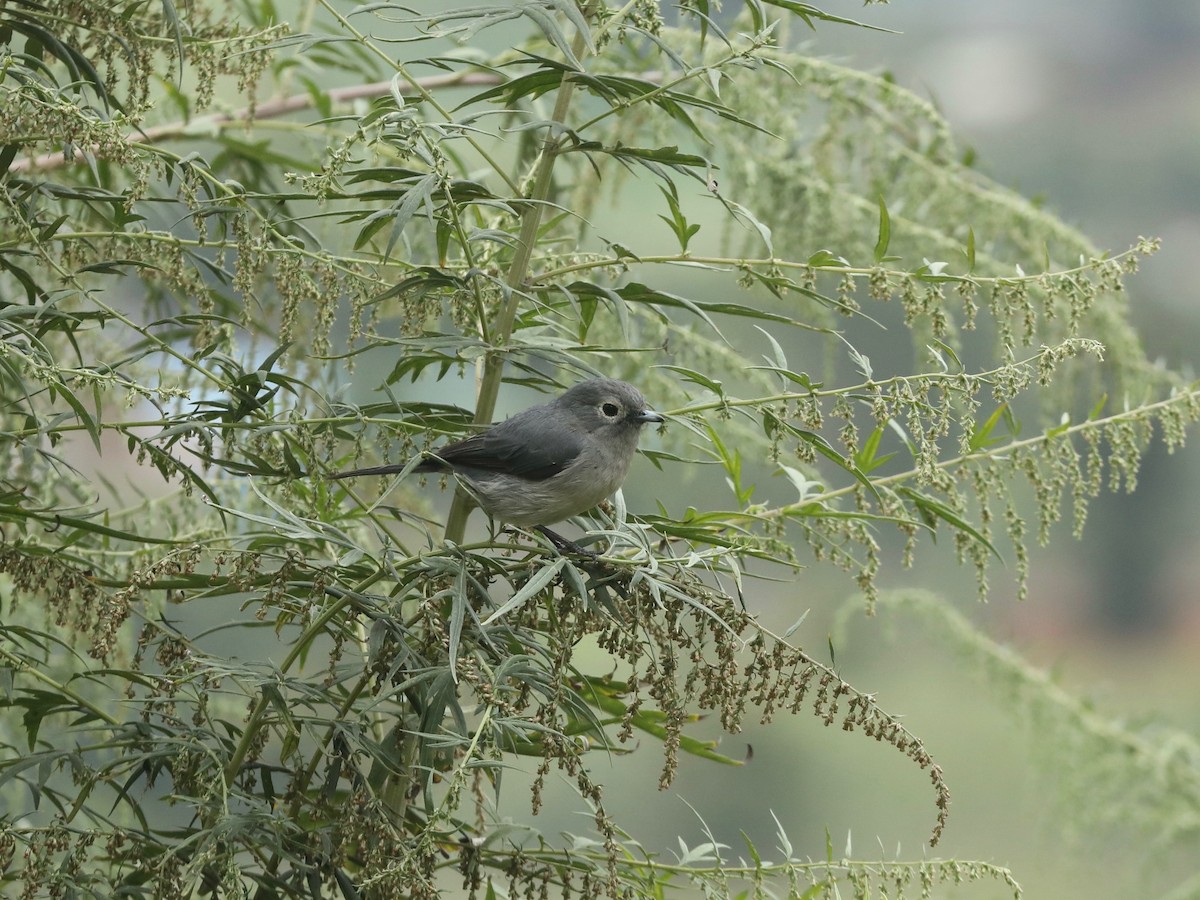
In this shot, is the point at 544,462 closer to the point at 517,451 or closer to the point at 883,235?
the point at 517,451

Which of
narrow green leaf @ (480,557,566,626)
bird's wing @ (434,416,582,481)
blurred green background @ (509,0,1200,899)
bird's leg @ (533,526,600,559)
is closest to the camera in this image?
narrow green leaf @ (480,557,566,626)

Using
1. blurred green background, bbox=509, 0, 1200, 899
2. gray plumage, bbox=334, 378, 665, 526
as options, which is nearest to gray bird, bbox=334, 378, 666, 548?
gray plumage, bbox=334, 378, 665, 526

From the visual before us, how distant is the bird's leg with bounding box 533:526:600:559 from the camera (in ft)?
3.00

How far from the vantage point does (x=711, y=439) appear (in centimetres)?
103

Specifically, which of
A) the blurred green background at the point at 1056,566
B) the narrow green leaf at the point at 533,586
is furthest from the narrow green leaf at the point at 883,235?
the blurred green background at the point at 1056,566

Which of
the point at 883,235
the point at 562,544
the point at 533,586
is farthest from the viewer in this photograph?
the point at 562,544

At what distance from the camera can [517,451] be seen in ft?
3.50

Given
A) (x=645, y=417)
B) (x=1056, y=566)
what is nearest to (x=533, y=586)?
(x=645, y=417)

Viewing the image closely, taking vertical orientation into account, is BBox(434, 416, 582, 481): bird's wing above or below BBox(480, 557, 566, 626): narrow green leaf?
above

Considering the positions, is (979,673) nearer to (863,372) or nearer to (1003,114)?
(863,372)

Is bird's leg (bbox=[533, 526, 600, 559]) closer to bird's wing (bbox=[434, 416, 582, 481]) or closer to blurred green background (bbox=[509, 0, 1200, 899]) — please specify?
bird's wing (bbox=[434, 416, 582, 481])

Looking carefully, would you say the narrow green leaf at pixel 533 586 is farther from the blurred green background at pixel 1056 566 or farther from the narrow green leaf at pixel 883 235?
the blurred green background at pixel 1056 566

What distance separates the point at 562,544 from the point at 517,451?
91 mm

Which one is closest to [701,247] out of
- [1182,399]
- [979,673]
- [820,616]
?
[820,616]
